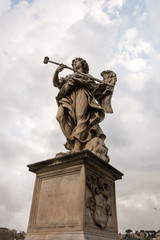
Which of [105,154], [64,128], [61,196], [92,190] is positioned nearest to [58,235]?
[61,196]

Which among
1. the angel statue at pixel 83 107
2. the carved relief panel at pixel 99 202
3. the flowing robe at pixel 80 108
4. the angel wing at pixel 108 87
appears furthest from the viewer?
the angel wing at pixel 108 87

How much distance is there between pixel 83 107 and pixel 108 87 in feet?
4.80

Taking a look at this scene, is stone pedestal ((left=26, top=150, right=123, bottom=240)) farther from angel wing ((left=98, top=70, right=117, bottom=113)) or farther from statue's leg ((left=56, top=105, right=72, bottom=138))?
angel wing ((left=98, top=70, right=117, bottom=113))

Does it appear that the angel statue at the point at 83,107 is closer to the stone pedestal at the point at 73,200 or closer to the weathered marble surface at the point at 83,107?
the weathered marble surface at the point at 83,107

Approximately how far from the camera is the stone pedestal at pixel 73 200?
4.54 metres

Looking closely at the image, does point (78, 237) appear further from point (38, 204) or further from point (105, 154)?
point (105, 154)

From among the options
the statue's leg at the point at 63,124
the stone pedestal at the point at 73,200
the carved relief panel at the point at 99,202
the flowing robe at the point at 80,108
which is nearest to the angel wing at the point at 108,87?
the flowing robe at the point at 80,108

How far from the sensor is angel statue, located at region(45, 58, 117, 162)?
629 centimetres

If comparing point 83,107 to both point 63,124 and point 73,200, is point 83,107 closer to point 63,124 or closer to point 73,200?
point 63,124

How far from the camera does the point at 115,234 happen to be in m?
5.43

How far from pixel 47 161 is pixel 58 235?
5.92 feet

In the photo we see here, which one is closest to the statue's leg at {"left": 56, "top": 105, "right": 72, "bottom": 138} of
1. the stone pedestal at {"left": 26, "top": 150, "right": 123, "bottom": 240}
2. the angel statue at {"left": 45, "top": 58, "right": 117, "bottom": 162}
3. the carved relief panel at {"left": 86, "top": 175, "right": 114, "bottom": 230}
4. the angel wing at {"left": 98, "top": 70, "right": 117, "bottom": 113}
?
the angel statue at {"left": 45, "top": 58, "right": 117, "bottom": 162}

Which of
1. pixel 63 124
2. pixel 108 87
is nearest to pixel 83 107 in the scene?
pixel 63 124

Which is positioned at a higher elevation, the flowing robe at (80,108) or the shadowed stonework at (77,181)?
the flowing robe at (80,108)
